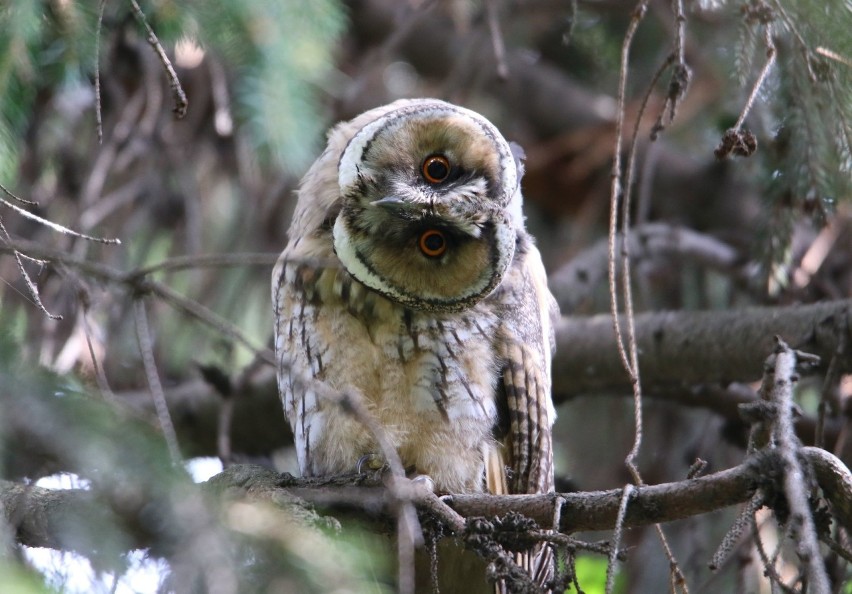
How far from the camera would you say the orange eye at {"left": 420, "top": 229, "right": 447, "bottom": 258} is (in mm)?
1993

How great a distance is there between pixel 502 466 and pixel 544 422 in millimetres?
140

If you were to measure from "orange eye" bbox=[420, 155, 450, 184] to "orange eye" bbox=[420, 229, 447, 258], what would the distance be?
0.12 meters

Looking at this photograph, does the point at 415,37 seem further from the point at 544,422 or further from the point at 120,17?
the point at 544,422

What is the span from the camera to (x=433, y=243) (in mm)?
2014

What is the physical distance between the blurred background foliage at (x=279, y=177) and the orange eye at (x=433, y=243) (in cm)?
38

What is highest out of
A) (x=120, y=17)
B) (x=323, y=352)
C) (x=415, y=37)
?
(x=415, y=37)

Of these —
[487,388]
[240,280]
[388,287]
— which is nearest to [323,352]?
[388,287]

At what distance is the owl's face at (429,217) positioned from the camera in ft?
6.52

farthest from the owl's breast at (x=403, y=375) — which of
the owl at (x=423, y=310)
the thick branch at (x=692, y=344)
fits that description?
the thick branch at (x=692, y=344)

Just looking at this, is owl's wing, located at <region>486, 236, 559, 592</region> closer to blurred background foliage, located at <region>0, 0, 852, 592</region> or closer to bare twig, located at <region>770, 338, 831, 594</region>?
blurred background foliage, located at <region>0, 0, 852, 592</region>

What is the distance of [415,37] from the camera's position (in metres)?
4.26

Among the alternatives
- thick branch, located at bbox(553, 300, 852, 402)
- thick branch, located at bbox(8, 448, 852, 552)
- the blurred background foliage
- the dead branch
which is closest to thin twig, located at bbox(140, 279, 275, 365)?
the blurred background foliage

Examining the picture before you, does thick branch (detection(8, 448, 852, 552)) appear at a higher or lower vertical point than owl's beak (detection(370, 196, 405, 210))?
lower

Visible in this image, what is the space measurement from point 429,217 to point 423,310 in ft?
0.79
